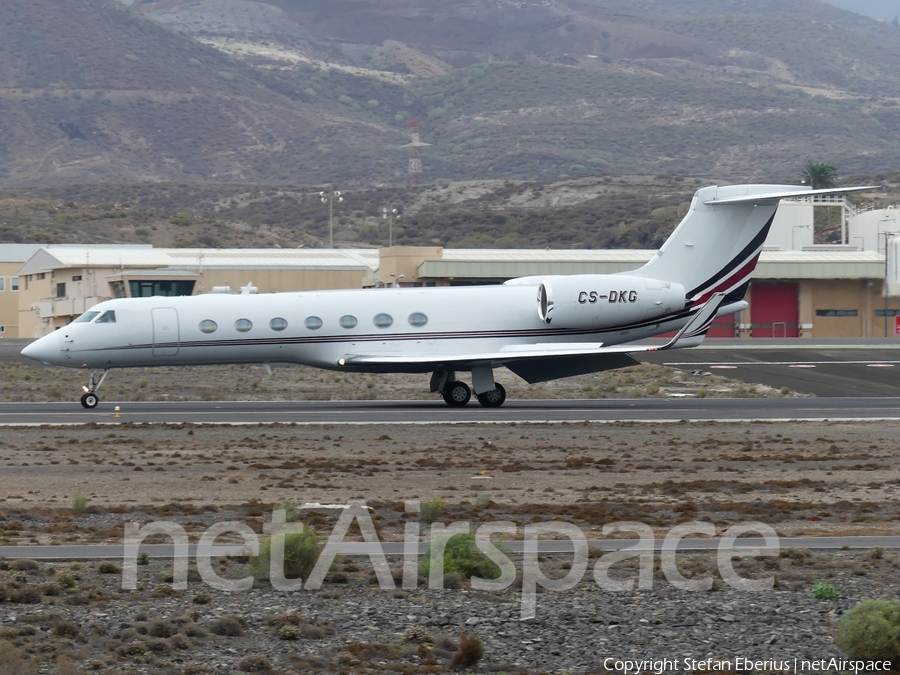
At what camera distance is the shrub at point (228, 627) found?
10.0 metres

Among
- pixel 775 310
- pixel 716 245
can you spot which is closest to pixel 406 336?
pixel 716 245

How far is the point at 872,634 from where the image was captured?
916 cm

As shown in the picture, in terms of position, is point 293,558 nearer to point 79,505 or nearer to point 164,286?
point 79,505

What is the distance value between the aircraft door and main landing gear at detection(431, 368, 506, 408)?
6196 mm

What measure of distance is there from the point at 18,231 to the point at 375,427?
88.3m

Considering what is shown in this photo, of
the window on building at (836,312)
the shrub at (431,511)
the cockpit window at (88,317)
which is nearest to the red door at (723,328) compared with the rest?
the window on building at (836,312)

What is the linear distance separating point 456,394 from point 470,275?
37.0m

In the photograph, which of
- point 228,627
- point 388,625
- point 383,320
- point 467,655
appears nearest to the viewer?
point 467,655

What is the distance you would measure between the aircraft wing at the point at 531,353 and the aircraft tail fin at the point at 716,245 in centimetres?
179

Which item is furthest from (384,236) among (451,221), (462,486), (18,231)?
(462,486)

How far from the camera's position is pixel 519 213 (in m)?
129

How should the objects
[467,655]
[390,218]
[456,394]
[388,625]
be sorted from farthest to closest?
[390,218]
[456,394]
[388,625]
[467,655]

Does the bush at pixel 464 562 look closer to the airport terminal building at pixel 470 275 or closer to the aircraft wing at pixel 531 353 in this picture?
the aircraft wing at pixel 531 353

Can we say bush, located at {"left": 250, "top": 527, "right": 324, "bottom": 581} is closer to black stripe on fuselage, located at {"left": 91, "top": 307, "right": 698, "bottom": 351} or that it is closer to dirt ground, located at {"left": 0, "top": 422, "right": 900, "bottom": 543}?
dirt ground, located at {"left": 0, "top": 422, "right": 900, "bottom": 543}
